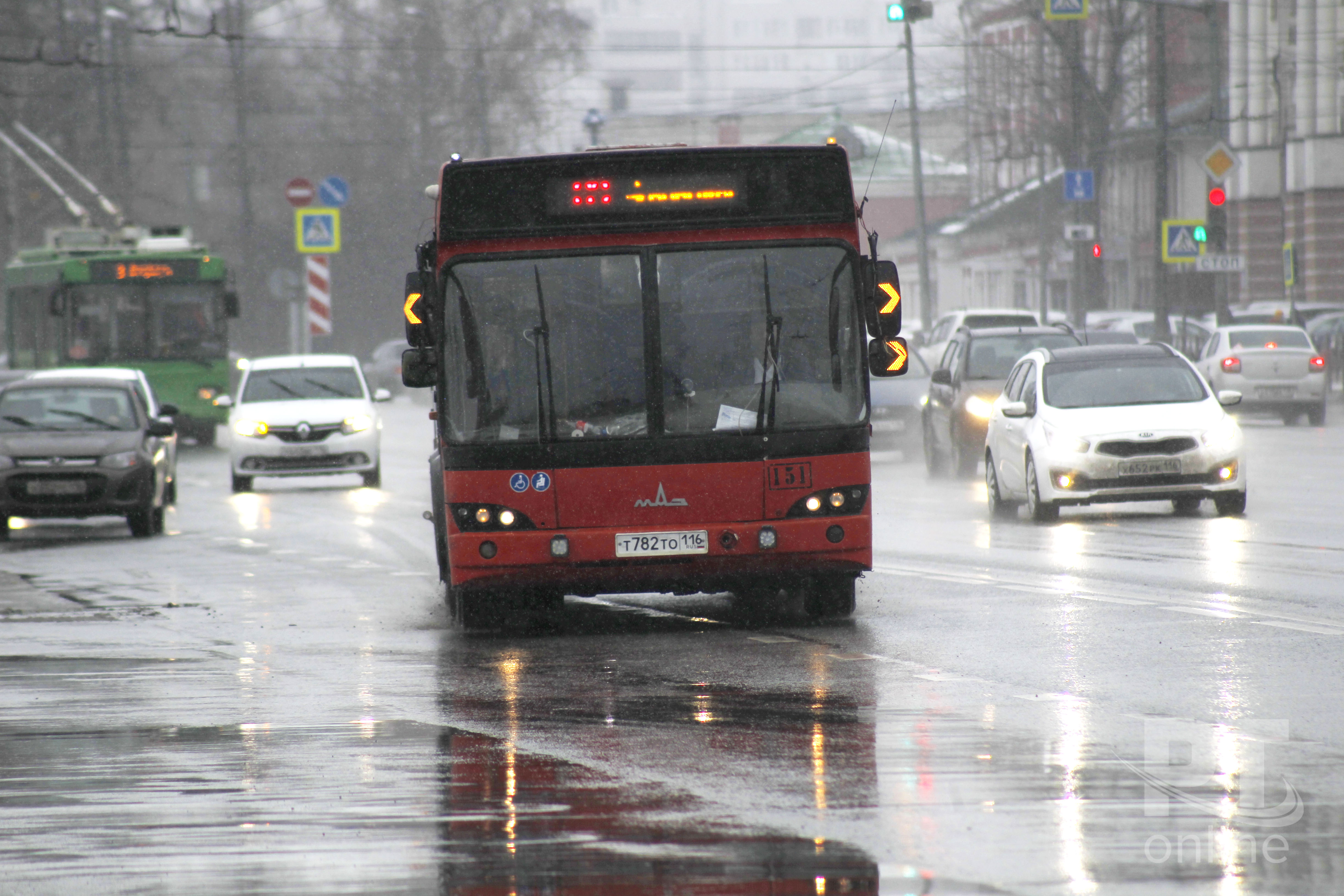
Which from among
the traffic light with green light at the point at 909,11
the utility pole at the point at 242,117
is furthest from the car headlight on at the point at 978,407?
the utility pole at the point at 242,117

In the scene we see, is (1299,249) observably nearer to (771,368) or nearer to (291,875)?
(771,368)

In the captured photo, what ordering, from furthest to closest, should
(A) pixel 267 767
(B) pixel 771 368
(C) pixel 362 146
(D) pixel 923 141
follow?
(D) pixel 923 141
(C) pixel 362 146
(B) pixel 771 368
(A) pixel 267 767

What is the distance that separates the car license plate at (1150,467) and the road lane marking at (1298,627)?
7.21 metres

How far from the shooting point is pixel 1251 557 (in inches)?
616

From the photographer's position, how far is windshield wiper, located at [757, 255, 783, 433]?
12.3 meters

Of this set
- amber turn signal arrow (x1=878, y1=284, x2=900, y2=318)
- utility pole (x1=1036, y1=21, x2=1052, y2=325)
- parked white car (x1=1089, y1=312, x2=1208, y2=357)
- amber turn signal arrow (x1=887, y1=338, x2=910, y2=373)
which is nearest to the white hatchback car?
amber turn signal arrow (x1=887, y1=338, x2=910, y2=373)

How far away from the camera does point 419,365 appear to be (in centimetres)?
1261

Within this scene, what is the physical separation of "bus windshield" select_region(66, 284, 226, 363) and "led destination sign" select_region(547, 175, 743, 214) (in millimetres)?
25745

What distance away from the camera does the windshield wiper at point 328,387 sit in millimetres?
29281

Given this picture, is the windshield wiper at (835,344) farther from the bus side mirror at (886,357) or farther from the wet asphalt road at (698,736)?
the wet asphalt road at (698,736)

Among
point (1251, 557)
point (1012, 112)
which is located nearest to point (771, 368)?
point (1251, 557)

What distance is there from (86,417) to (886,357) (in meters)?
12.0

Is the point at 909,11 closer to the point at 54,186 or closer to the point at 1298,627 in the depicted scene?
the point at 54,186

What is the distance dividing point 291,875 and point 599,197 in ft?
22.8
